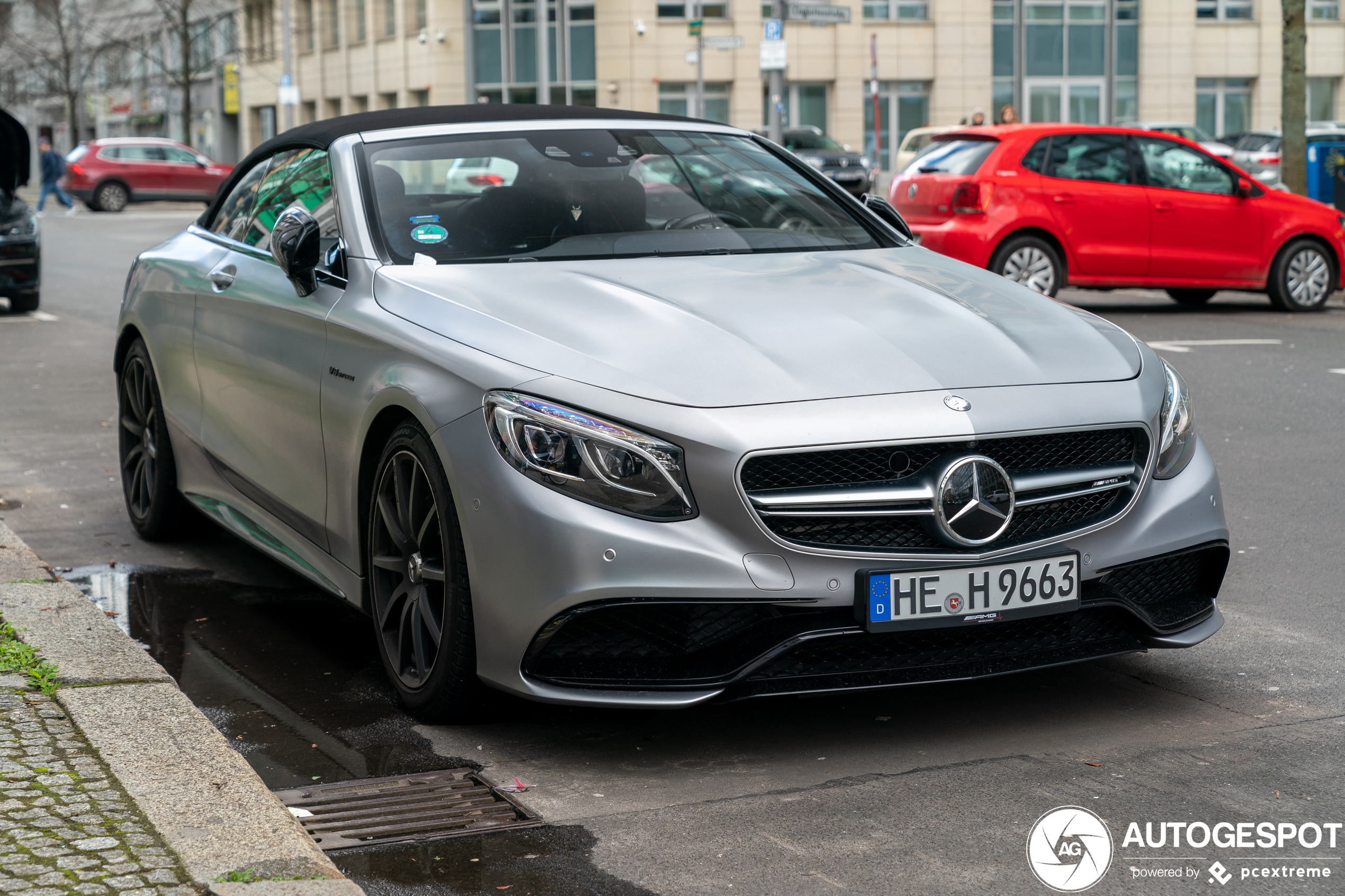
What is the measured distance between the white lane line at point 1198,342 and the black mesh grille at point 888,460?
28.8ft

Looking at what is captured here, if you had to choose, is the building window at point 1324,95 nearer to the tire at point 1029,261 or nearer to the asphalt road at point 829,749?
the tire at point 1029,261

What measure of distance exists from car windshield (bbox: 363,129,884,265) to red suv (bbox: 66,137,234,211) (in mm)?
39096

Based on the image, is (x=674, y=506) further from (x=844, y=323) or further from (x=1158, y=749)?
(x=1158, y=749)

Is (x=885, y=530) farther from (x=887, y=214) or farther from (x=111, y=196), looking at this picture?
(x=111, y=196)

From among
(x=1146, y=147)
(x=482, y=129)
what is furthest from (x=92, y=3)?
(x=482, y=129)

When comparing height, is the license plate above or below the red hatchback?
below

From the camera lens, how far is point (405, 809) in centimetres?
→ 355

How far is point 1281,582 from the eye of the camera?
5457mm

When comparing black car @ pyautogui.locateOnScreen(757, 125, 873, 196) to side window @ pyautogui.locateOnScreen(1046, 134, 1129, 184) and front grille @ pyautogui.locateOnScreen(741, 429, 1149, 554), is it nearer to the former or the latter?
side window @ pyautogui.locateOnScreen(1046, 134, 1129, 184)

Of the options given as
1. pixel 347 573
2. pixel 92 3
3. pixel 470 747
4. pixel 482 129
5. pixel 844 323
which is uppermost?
pixel 92 3

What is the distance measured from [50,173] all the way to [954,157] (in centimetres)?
3004

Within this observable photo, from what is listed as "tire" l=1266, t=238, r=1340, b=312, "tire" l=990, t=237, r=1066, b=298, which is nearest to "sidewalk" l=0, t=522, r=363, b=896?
"tire" l=990, t=237, r=1066, b=298

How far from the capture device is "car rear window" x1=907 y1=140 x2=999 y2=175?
47.8 ft

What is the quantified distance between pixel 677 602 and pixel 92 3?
6440 cm
